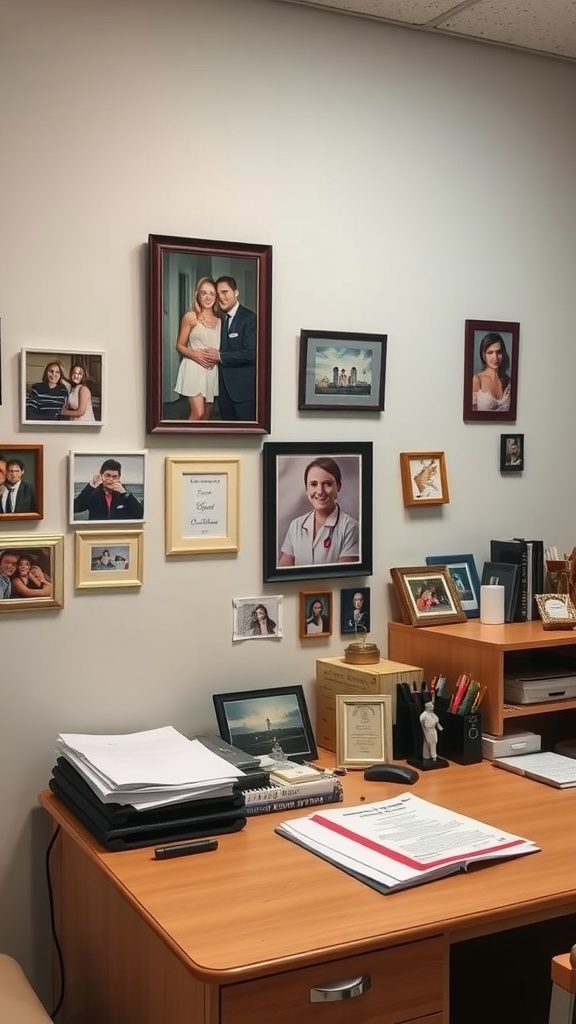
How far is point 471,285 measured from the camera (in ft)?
9.33

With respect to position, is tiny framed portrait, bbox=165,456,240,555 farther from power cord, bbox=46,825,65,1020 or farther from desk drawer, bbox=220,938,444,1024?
desk drawer, bbox=220,938,444,1024

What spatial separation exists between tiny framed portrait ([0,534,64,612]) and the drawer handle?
3.36ft

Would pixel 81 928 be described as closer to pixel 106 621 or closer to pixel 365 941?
pixel 106 621

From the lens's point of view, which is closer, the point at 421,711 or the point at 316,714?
the point at 421,711

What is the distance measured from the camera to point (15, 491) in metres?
2.29

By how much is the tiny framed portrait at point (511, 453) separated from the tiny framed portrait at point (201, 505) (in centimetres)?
79

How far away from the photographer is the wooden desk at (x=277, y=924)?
63.0 inches

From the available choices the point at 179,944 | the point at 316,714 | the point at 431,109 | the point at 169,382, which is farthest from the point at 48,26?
the point at 179,944

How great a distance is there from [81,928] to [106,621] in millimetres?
630

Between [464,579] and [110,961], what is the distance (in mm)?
1308

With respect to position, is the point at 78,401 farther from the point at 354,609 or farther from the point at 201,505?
the point at 354,609

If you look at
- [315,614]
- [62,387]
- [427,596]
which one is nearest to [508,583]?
[427,596]

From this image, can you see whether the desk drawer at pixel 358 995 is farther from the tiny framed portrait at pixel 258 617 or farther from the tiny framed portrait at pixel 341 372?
the tiny framed portrait at pixel 341 372

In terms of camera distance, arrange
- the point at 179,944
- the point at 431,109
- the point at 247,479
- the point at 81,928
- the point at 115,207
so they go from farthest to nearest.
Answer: the point at 431,109, the point at 247,479, the point at 115,207, the point at 81,928, the point at 179,944
